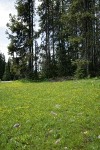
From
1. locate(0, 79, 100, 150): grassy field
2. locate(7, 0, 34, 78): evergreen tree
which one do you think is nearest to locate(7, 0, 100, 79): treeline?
locate(7, 0, 34, 78): evergreen tree

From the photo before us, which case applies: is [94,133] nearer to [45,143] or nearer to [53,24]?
[45,143]

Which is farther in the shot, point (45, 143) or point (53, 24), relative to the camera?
point (53, 24)

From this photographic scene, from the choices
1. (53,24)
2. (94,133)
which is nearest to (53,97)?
(94,133)

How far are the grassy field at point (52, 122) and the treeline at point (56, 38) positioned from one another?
17895 millimetres

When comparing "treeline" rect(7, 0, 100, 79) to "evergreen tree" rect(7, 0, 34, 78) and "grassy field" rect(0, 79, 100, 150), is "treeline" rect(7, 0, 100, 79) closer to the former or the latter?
"evergreen tree" rect(7, 0, 34, 78)

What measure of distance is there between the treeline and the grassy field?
1790 centimetres

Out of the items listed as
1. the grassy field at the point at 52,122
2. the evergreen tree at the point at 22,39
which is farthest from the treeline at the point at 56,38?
the grassy field at the point at 52,122

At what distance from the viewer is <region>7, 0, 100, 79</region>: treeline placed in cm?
4022

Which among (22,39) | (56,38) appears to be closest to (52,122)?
(22,39)

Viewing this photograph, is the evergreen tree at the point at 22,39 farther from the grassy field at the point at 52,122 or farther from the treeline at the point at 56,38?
the grassy field at the point at 52,122

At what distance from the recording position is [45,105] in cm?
1975

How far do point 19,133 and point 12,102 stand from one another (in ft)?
20.3

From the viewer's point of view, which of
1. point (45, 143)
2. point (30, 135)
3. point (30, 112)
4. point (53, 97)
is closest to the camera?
point (45, 143)

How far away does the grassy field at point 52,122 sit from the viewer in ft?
46.8
